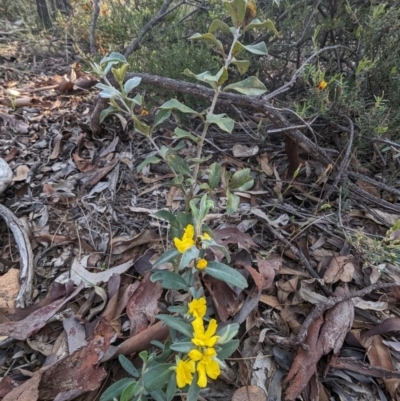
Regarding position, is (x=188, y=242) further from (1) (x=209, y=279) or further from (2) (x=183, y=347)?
(1) (x=209, y=279)

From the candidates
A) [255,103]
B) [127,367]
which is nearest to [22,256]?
[127,367]

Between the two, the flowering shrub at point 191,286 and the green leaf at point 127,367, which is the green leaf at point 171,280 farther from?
the green leaf at point 127,367

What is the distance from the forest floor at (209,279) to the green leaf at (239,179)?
418 mm

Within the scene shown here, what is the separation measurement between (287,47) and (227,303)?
181 cm

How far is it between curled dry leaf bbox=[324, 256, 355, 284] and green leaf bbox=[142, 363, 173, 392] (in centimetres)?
82

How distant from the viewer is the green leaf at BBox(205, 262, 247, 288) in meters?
1.03

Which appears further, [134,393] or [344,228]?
[344,228]

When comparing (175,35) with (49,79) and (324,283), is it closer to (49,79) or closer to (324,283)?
(49,79)

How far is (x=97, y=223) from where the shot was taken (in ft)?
5.76

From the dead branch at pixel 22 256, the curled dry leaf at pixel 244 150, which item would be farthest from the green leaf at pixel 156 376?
the curled dry leaf at pixel 244 150

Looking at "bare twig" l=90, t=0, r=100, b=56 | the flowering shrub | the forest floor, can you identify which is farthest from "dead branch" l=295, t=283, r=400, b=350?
"bare twig" l=90, t=0, r=100, b=56

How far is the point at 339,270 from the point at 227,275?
701mm

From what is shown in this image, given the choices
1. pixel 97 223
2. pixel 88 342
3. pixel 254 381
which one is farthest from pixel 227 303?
pixel 97 223

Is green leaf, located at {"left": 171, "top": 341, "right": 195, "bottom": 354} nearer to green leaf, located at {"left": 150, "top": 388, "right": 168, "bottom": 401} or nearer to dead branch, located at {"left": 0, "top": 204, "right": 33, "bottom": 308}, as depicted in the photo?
green leaf, located at {"left": 150, "top": 388, "right": 168, "bottom": 401}
